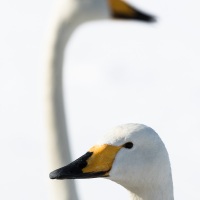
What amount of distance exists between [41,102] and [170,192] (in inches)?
102

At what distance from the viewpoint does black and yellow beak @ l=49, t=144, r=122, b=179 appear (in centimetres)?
773

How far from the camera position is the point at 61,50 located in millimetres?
10438

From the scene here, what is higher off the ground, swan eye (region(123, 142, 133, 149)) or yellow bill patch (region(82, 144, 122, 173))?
swan eye (region(123, 142, 133, 149))

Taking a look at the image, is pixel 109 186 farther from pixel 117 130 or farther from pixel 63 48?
pixel 117 130

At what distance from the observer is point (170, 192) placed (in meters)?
A: 7.96

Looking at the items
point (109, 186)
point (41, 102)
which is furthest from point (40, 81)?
point (109, 186)

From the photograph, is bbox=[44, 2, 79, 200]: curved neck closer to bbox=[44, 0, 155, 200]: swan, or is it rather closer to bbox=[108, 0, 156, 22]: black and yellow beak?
bbox=[44, 0, 155, 200]: swan

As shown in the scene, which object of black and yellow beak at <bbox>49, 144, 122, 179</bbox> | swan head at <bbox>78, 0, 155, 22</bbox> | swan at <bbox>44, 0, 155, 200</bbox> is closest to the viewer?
black and yellow beak at <bbox>49, 144, 122, 179</bbox>

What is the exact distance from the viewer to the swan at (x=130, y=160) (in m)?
7.74

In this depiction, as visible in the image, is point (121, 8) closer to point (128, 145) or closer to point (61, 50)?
point (61, 50)

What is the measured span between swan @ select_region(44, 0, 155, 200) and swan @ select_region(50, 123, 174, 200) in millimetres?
1920

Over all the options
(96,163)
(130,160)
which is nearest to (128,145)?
(130,160)

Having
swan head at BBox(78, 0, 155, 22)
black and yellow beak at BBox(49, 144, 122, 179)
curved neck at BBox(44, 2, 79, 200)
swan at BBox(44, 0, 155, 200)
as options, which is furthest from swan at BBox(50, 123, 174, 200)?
swan head at BBox(78, 0, 155, 22)

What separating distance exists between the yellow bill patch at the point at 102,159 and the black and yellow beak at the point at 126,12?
3.18 metres
